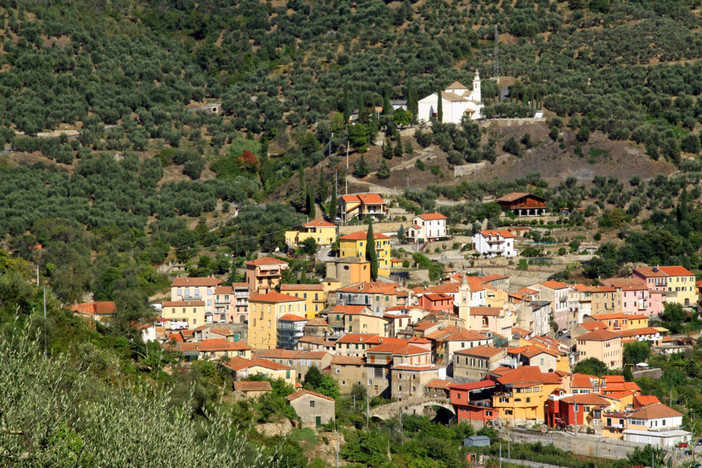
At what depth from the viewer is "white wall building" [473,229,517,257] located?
62.8 m

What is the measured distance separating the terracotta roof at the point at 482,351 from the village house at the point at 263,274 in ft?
35.4

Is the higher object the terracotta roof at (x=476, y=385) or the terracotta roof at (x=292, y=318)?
the terracotta roof at (x=292, y=318)

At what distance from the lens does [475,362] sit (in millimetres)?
48625

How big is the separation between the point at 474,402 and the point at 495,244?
1735cm

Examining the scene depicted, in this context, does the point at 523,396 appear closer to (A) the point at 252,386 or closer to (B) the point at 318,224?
(A) the point at 252,386

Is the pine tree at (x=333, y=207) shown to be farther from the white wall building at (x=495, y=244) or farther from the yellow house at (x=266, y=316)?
the yellow house at (x=266, y=316)

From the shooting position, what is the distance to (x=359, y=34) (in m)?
109

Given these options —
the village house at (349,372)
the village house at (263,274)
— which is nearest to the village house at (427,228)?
the village house at (263,274)

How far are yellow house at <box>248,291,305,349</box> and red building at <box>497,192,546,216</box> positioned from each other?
20.8 metres

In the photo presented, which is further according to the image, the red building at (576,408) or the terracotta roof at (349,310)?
the terracotta roof at (349,310)

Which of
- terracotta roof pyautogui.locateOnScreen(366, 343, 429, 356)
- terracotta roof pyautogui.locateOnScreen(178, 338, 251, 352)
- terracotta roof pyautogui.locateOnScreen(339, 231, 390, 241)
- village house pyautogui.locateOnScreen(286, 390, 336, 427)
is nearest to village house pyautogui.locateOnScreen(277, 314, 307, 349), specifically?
terracotta roof pyautogui.locateOnScreen(178, 338, 251, 352)

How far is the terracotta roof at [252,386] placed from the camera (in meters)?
44.3

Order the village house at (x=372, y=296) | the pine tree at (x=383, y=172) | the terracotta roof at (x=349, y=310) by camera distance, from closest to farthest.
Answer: the terracotta roof at (x=349, y=310) → the village house at (x=372, y=296) → the pine tree at (x=383, y=172)

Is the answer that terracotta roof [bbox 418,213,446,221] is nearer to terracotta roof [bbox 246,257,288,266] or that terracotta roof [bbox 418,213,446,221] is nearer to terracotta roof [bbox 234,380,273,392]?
terracotta roof [bbox 246,257,288,266]
